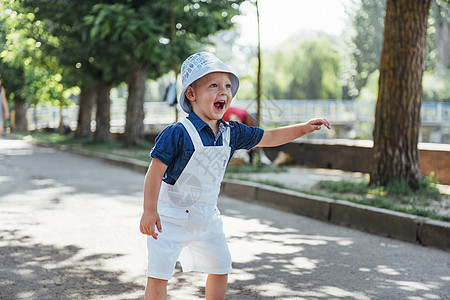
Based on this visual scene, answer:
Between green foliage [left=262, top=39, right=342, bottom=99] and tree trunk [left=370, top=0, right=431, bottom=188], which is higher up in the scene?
green foliage [left=262, top=39, right=342, bottom=99]

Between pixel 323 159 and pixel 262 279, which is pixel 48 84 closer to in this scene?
pixel 323 159

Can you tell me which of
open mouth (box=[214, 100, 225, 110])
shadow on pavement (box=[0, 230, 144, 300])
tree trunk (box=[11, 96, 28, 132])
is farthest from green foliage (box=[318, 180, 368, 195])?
tree trunk (box=[11, 96, 28, 132])

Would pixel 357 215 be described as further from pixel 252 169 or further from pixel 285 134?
pixel 252 169

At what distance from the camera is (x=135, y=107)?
19922mm

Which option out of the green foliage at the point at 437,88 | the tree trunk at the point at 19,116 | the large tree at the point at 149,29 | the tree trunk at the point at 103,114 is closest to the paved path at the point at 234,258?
the large tree at the point at 149,29

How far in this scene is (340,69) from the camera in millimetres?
47781

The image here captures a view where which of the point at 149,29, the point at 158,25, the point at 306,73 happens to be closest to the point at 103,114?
the point at 158,25

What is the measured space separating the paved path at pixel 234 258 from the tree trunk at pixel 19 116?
3684cm

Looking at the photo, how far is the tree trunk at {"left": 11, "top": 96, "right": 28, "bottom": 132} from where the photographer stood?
4338 cm

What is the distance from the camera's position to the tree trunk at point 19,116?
142 ft

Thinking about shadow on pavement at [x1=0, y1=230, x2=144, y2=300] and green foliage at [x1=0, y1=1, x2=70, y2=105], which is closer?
A: shadow on pavement at [x1=0, y1=230, x2=144, y2=300]

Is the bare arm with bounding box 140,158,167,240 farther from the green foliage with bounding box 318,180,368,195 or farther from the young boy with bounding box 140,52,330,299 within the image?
the green foliage with bounding box 318,180,368,195

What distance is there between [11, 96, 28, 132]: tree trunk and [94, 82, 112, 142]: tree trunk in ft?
69.5

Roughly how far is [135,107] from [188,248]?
1707 centimetres
